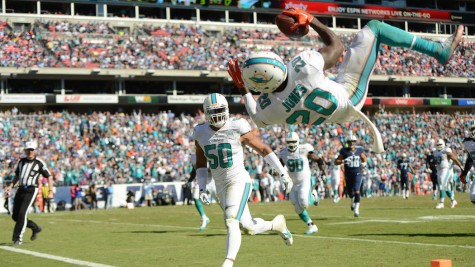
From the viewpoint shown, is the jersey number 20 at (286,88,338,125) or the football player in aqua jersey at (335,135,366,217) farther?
the football player in aqua jersey at (335,135,366,217)

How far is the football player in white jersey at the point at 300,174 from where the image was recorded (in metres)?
15.2

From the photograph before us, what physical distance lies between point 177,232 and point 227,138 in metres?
7.30

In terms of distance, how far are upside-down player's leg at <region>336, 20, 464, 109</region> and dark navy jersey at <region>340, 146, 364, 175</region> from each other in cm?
1345

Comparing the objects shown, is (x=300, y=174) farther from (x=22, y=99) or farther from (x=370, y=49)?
(x=22, y=99)

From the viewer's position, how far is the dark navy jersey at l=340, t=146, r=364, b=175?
20.0 metres

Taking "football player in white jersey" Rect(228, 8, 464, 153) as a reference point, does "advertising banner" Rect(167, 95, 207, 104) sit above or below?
above

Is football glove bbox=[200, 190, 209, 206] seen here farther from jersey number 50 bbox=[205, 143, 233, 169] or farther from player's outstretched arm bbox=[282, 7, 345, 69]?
player's outstretched arm bbox=[282, 7, 345, 69]

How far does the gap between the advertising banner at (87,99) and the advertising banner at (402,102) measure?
809 inches

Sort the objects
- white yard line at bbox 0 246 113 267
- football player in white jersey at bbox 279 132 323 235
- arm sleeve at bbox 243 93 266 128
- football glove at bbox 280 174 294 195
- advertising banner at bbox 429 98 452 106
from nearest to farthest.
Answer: arm sleeve at bbox 243 93 266 128, football glove at bbox 280 174 294 195, white yard line at bbox 0 246 113 267, football player in white jersey at bbox 279 132 323 235, advertising banner at bbox 429 98 452 106

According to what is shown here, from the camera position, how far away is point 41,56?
4550 cm

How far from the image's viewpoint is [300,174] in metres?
15.9

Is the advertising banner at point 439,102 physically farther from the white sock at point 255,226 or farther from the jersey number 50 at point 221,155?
the jersey number 50 at point 221,155

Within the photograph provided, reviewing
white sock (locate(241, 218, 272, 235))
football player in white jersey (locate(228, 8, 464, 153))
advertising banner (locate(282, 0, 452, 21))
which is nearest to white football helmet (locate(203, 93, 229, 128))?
white sock (locate(241, 218, 272, 235))

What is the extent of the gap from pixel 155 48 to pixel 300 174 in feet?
115
